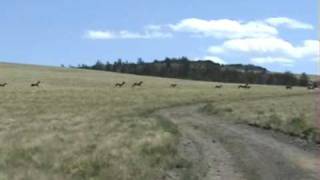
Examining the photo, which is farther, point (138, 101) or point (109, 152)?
point (138, 101)

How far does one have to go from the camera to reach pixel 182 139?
24594 millimetres

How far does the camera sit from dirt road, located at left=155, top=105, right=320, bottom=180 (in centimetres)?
1634

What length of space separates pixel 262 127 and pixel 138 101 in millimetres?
27348

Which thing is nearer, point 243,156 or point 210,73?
point 243,156

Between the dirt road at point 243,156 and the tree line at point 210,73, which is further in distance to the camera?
the tree line at point 210,73

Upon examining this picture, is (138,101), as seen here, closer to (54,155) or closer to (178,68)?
(54,155)

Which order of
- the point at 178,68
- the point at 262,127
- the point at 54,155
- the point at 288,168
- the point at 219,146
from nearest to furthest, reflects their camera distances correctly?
the point at 288,168 → the point at 54,155 → the point at 219,146 → the point at 262,127 → the point at 178,68

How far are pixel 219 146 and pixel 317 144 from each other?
341cm

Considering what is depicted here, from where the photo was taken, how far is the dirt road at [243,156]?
16.3m

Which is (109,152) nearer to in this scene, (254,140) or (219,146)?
(219,146)

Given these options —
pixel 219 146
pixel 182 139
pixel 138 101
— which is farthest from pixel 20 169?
pixel 138 101

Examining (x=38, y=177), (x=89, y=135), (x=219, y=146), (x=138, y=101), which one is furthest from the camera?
(x=138, y=101)

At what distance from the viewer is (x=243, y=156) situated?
19.4 metres

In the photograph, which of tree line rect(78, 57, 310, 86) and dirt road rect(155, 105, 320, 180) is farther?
tree line rect(78, 57, 310, 86)
